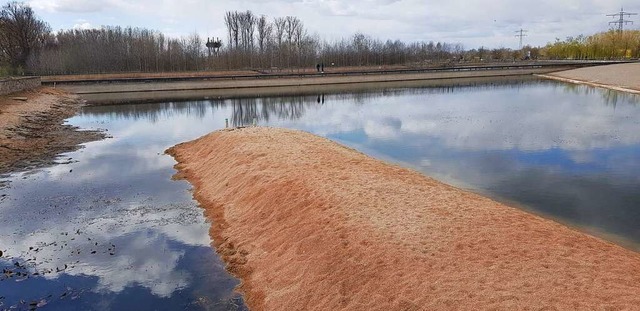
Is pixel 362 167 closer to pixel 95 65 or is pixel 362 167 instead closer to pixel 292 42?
pixel 95 65

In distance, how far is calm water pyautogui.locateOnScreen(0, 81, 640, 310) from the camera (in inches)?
469

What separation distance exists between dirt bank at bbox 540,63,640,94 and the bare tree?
10550 centimetres

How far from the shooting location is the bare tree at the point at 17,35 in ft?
326

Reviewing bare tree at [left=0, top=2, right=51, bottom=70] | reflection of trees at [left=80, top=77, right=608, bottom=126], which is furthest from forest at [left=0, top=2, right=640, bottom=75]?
reflection of trees at [left=80, top=77, right=608, bottom=126]

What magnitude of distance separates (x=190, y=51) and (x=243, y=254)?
369 ft

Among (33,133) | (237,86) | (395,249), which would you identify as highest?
(237,86)

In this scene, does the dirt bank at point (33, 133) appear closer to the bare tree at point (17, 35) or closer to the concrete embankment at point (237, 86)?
the concrete embankment at point (237, 86)

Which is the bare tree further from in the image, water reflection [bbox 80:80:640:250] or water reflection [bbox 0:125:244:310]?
water reflection [bbox 0:125:244:310]

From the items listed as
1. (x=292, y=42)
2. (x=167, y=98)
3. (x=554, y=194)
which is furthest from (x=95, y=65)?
(x=554, y=194)

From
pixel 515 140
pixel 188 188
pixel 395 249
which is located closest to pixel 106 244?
pixel 188 188

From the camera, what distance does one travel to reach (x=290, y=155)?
20.4 meters

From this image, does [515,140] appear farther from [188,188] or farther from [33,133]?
[33,133]

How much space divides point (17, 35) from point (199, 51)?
39.2 meters

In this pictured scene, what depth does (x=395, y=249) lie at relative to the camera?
1041cm
